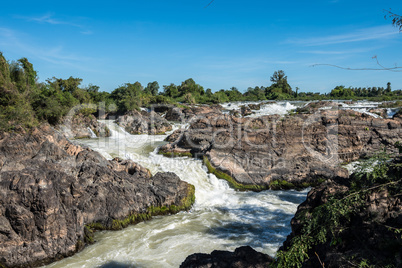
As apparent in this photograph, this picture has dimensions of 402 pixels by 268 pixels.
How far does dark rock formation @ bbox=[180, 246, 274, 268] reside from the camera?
422 centimetres

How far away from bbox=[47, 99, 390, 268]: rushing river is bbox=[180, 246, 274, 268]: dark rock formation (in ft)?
9.28

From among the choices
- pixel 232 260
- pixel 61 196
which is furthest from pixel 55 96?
pixel 232 260

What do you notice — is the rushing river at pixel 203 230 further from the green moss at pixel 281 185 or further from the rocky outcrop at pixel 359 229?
the rocky outcrop at pixel 359 229

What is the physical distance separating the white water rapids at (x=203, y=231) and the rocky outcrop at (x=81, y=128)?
11.4 metres

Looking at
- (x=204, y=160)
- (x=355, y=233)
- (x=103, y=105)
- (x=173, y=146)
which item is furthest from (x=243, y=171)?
(x=103, y=105)

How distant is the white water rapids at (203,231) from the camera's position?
7242mm

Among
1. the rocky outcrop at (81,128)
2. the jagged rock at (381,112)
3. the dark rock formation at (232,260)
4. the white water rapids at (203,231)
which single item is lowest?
the white water rapids at (203,231)

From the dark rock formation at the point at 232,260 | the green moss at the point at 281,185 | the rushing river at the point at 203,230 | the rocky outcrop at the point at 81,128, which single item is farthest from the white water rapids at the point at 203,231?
the rocky outcrop at the point at 81,128

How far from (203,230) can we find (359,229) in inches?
239

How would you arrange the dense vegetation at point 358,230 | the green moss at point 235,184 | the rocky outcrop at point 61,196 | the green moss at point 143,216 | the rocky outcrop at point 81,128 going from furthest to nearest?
the rocky outcrop at point 81,128 < the green moss at point 235,184 < the green moss at point 143,216 < the rocky outcrop at point 61,196 < the dense vegetation at point 358,230

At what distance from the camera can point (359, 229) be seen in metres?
3.36

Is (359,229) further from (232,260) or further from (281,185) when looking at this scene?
(281,185)

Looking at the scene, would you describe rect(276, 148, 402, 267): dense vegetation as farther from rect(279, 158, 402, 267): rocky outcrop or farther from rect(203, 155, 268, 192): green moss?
rect(203, 155, 268, 192): green moss

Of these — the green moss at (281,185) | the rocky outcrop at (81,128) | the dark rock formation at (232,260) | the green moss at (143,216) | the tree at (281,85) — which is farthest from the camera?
the tree at (281,85)
